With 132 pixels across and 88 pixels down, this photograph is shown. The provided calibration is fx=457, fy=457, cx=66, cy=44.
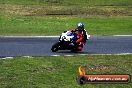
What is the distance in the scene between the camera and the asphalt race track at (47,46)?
22.7 m

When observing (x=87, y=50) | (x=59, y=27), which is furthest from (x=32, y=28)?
(x=87, y=50)

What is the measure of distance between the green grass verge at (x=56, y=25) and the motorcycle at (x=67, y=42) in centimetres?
1016

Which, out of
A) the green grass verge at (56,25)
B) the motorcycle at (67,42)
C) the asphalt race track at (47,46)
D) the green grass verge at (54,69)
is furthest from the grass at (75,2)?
the green grass verge at (54,69)

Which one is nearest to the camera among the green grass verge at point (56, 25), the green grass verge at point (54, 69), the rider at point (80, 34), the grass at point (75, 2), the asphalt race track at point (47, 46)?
the green grass verge at point (54, 69)

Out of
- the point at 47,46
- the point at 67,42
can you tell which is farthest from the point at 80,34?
the point at 47,46

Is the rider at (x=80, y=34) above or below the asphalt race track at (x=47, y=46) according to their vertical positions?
above

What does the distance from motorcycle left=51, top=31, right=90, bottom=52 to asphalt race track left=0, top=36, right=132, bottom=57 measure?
267 millimetres

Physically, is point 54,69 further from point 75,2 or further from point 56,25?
point 75,2

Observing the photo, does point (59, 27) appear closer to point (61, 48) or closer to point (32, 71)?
point (61, 48)

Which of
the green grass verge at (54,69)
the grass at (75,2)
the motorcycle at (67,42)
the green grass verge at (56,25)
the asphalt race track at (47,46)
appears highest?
the green grass verge at (54,69)

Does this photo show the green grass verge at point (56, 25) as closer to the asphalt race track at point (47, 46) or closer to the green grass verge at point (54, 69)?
the asphalt race track at point (47, 46)

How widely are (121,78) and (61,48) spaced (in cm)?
1355

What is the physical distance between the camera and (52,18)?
40.5m

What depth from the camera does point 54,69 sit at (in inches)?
656
